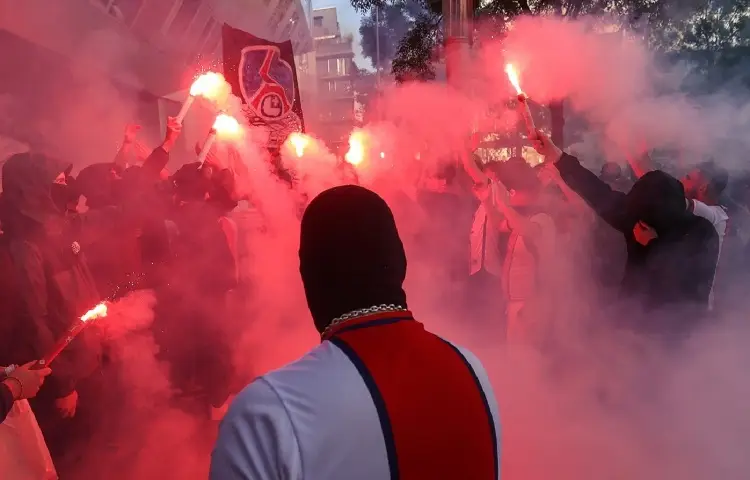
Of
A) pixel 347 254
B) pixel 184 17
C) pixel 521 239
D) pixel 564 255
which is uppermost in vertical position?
pixel 184 17

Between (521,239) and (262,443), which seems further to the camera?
(521,239)

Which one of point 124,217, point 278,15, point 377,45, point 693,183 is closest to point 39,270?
point 124,217

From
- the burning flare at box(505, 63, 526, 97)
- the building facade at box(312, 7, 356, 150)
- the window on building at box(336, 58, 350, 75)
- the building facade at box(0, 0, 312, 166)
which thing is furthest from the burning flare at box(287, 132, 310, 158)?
the window on building at box(336, 58, 350, 75)

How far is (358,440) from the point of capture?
107cm

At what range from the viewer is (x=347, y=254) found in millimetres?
1180

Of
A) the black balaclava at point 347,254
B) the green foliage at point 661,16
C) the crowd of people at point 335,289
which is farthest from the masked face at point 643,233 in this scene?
the green foliage at point 661,16

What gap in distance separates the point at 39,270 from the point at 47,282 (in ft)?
0.27

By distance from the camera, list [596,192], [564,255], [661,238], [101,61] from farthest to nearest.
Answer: [564,255]
[101,61]
[596,192]
[661,238]

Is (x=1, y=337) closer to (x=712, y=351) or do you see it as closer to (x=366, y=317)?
(x=366, y=317)

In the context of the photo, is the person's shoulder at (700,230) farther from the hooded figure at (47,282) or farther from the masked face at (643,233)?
the hooded figure at (47,282)

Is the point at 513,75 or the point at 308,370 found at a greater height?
the point at 513,75

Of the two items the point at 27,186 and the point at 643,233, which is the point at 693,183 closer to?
the point at 643,233

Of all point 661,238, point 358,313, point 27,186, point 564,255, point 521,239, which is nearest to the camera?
point 358,313

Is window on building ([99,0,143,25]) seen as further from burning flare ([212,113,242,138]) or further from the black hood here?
the black hood
